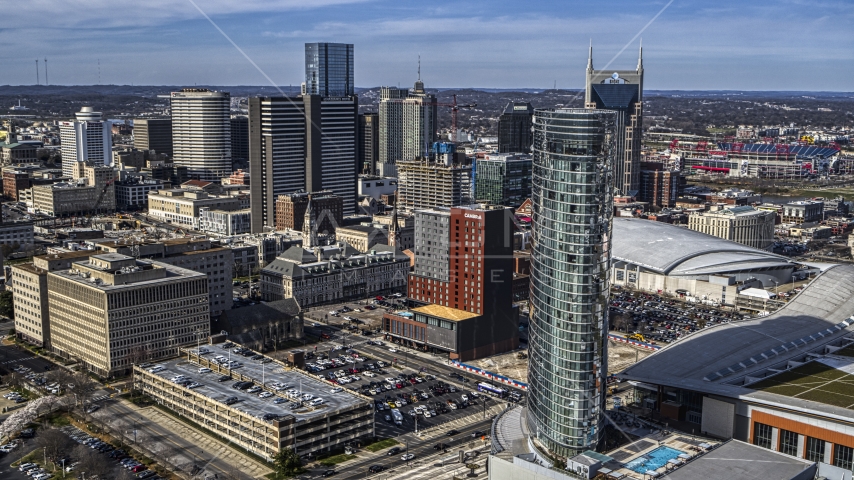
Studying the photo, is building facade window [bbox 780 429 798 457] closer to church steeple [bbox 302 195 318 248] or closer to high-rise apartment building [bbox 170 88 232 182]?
church steeple [bbox 302 195 318 248]

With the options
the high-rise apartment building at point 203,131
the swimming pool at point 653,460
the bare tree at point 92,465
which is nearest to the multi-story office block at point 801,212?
the high-rise apartment building at point 203,131

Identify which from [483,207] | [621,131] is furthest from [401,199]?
[483,207]

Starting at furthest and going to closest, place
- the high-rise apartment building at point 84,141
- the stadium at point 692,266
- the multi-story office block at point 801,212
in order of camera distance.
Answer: the high-rise apartment building at point 84,141, the multi-story office block at point 801,212, the stadium at point 692,266

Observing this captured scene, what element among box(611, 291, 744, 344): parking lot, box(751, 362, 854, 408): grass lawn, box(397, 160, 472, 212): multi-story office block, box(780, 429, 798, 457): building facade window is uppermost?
box(397, 160, 472, 212): multi-story office block

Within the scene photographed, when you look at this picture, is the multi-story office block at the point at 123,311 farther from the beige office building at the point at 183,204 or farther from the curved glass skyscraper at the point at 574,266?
the beige office building at the point at 183,204

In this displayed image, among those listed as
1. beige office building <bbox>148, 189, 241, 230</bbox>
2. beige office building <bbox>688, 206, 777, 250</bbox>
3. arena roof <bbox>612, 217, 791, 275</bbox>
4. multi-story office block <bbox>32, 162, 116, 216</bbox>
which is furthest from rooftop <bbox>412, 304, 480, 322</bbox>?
multi-story office block <bbox>32, 162, 116, 216</bbox>

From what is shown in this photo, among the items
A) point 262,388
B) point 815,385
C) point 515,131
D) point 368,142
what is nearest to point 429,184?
point 515,131

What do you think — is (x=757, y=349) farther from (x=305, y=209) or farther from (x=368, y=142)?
(x=368, y=142)
